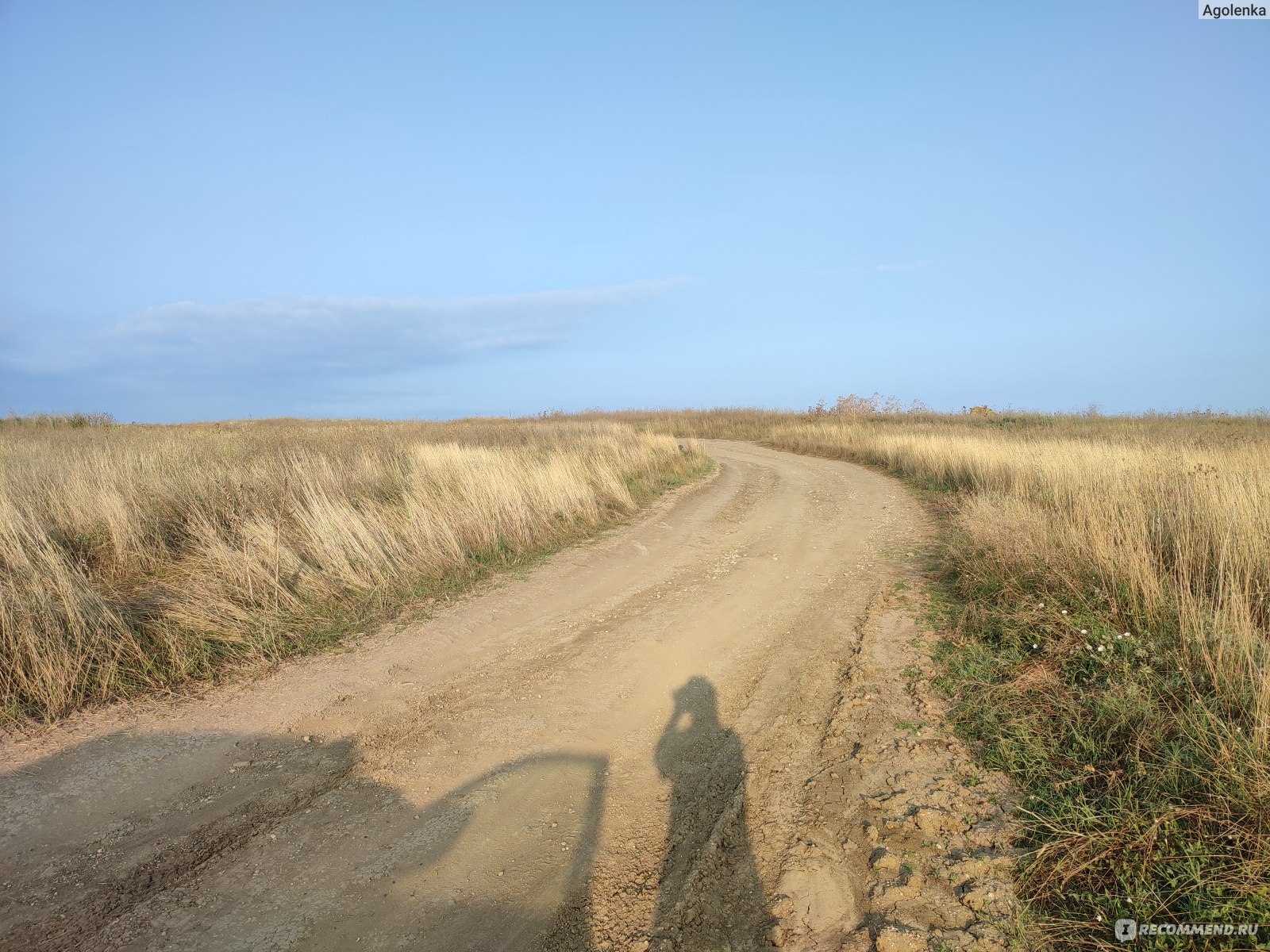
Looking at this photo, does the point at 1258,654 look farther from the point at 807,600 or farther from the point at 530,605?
the point at 530,605

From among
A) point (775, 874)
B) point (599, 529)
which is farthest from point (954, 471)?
point (775, 874)

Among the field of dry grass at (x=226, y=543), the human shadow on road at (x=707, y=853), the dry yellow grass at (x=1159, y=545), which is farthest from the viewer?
the field of dry grass at (x=226, y=543)

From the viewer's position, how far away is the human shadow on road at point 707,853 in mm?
2672

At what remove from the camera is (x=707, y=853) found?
3.08 metres

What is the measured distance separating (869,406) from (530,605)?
3713cm

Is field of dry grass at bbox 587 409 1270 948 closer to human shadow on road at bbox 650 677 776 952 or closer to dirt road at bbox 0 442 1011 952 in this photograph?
dirt road at bbox 0 442 1011 952

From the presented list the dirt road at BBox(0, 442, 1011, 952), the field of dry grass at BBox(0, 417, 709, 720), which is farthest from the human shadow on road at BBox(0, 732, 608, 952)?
the field of dry grass at BBox(0, 417, 709, 720)

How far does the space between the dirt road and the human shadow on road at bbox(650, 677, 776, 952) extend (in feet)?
0.04

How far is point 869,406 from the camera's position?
39.6 m

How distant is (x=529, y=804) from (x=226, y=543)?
5824mm

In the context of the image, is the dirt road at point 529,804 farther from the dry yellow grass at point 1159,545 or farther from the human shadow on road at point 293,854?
the dry yellow grass at point 1159,545

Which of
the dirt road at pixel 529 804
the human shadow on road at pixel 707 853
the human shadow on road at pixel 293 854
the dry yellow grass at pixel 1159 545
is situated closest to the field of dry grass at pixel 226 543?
the dirt road at pixel 529 804

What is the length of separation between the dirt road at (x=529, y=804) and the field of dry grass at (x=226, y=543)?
68cm

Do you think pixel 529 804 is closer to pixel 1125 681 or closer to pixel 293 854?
pixel 293 854
